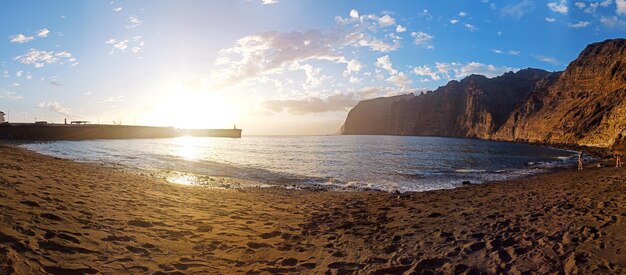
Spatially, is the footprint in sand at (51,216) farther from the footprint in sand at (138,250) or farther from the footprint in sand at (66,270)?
the footprint in sand at (66,270)

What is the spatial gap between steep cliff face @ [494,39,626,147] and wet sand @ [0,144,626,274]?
2997 inches

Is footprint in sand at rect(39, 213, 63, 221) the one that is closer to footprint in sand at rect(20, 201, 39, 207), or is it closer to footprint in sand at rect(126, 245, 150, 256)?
footprint in sand at rect(20, 201, 39, 207)

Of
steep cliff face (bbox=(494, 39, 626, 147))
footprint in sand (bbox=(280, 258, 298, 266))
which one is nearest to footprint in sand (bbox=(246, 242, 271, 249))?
footprint in sand (bbox=(280, 258, 298, 266))

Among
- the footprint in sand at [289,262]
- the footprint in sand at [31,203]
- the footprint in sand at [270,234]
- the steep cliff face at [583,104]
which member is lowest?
the footprint in sand at [270,234]

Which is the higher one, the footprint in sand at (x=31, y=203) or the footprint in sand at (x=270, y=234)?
the footprint in sand at (x=31, y=203)

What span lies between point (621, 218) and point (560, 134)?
120m

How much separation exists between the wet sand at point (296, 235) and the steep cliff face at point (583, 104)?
76133 millimetres

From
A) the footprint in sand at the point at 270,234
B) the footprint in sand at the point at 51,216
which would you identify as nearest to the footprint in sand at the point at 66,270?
the footprint in sand at the point at 51,216

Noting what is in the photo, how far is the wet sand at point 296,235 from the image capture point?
5949 millimetres

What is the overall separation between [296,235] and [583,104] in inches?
5005

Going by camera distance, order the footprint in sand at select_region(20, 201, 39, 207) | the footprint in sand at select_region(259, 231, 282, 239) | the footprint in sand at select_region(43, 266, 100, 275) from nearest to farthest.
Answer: the footprint in sand at select_region(43, 266, 100, 275) < the footprint in sand at select_region(20, 201, 39, 207) < the footprint in sand at select_region(259, 231, 282, 239)

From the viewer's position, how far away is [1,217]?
6.39 m

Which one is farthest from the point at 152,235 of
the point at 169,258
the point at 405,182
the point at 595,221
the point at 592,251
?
the point at 405,182

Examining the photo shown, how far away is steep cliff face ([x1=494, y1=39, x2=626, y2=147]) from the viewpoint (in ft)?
265
